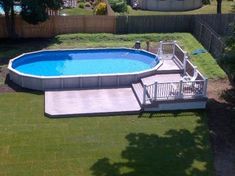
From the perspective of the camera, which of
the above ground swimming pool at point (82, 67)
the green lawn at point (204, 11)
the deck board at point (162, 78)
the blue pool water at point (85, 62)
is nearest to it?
the above ground swimming pool at point (82, 67)

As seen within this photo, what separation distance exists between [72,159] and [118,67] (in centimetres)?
1069

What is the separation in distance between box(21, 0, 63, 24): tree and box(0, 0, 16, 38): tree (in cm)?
84

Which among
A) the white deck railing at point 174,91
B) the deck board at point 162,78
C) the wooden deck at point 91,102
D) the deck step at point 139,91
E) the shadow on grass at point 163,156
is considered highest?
the white deck railing at point 174,91

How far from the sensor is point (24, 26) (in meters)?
29.9

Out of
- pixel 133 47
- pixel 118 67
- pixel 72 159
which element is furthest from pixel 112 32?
pixel 72 159

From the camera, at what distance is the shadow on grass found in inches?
617

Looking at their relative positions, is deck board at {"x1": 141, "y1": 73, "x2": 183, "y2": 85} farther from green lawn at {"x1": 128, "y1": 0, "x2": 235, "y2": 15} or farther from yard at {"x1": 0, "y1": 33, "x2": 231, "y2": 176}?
green lawn at {"x1": 128, "y1": 0, "x2": 235, "y2": 15}

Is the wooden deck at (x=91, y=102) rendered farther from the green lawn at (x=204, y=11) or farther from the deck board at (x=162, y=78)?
the green lawn at (x=204, y=11)

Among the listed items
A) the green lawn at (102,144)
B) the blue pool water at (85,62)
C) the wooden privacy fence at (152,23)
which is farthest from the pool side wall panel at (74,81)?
the wooden privacy fence at (152,23)

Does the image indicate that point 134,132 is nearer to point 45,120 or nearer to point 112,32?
point 45,120

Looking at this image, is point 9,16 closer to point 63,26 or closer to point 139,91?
point 63,26

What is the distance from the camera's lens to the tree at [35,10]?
27938mm

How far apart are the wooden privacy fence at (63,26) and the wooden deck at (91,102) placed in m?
9.61

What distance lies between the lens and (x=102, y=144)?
A: 17.4 metres
